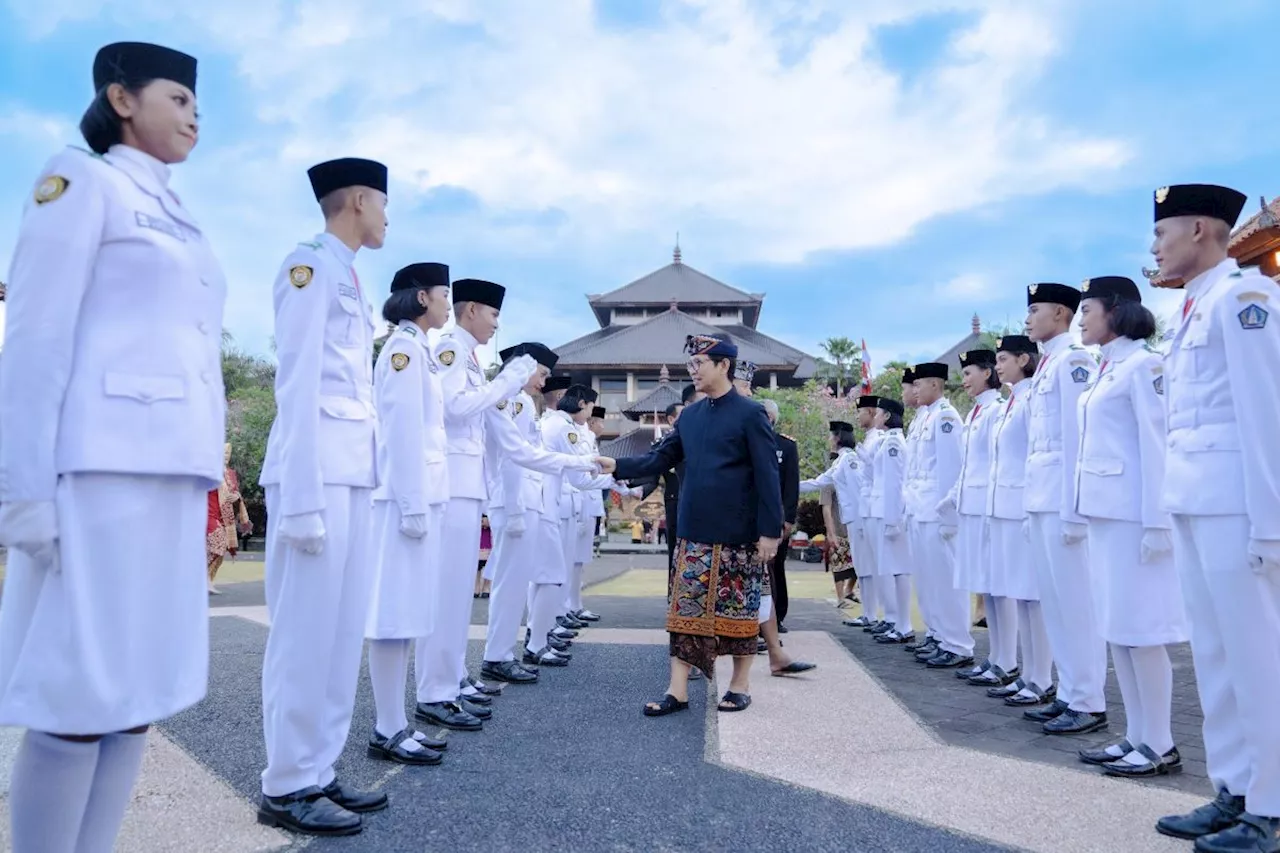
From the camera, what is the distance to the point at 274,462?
2912mm

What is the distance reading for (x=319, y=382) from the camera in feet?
9.53

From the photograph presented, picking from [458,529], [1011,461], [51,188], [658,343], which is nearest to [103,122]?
[51,188]

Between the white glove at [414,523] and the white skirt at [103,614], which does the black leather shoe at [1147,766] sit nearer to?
the white glove at [414,523]

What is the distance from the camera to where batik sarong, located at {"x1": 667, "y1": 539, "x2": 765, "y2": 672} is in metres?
4.80

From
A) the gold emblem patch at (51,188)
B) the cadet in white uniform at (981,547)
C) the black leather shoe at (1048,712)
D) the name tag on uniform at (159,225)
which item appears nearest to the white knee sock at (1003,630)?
the cadet in white uniform at (981,547)

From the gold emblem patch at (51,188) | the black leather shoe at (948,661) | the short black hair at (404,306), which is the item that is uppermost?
the short black hair at (404,306)

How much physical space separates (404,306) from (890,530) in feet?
16.6

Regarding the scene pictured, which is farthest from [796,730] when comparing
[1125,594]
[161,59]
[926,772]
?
[161,59]

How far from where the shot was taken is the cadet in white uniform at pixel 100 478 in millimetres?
1822

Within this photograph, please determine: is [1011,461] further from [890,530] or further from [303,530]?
[303,530]

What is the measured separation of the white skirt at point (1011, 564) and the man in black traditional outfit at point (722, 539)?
154cm

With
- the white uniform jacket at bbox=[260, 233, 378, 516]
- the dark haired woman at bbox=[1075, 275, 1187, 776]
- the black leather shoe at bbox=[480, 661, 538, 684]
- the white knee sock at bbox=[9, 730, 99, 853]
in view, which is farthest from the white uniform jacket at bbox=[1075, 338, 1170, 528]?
the white knee sock at bbox=[9, 730, 99, 853]

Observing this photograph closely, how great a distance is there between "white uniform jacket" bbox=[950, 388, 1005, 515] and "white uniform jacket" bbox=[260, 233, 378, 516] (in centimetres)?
418

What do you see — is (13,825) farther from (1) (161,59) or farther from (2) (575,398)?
(2) (575,398)
